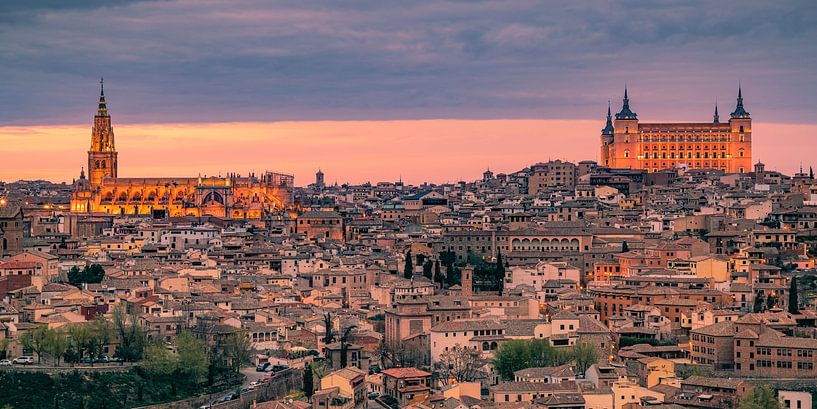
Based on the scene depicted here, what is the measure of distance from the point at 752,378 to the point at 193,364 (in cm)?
1552

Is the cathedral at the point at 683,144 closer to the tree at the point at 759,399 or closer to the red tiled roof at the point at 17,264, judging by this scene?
the red tiled roof at the point at 17,264

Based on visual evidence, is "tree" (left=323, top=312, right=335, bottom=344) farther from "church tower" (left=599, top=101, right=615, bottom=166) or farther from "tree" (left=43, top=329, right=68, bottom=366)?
"church tower" (left=599, top=101, right=615, bottom=166)

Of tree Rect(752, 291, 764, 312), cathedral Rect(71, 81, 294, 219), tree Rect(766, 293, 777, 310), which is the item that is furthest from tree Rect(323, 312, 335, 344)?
cathedral Rect(71, 81, 294, 219)

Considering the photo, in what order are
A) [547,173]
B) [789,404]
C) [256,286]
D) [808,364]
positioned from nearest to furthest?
[789,404] < [808,364] < [256,286] < [547,173]

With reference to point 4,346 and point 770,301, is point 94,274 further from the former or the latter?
point 770,301

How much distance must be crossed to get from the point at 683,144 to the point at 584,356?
7187 cm

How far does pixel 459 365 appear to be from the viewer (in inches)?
1845

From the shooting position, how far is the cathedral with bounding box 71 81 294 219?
106875 mm

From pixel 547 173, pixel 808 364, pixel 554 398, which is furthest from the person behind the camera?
pixel 547 173

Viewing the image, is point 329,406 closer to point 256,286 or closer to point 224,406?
point 224,406

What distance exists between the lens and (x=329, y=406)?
137ft

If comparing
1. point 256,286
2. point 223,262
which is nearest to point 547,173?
point 223,262

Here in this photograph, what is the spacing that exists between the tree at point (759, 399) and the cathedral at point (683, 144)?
2901 inches

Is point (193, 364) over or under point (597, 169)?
under
